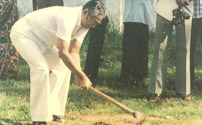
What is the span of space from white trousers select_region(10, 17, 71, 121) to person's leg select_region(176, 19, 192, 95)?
1.50 m

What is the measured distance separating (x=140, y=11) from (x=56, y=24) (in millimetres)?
1510

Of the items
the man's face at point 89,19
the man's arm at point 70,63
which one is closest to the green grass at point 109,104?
the man's arm at point 70,63

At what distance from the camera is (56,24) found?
409 centimetres

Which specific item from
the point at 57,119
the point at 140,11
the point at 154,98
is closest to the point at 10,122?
the point at 57,119

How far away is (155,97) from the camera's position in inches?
201

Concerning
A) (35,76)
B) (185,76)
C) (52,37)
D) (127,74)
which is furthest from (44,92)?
(185,76)

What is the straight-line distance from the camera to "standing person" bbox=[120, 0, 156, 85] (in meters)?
5.26

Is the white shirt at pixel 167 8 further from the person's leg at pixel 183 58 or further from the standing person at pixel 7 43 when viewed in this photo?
the standing person at pixel 7 43

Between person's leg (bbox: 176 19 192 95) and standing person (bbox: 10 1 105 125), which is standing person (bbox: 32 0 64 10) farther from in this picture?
person's leg (bbox: 176 19 192 95)

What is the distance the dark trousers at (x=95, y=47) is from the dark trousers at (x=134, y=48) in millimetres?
296

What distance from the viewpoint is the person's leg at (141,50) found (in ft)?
17.6

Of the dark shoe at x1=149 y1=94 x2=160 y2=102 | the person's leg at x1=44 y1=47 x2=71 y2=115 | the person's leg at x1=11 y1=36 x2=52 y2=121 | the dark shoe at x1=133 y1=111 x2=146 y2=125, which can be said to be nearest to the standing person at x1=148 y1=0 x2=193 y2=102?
the dark shoe at x1=149 y1=94 x2=160 y2=102

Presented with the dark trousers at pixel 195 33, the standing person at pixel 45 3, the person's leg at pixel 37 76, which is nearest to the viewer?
the person's leg at pixel 37 76

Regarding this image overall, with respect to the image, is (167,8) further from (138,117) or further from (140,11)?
(138,117)
